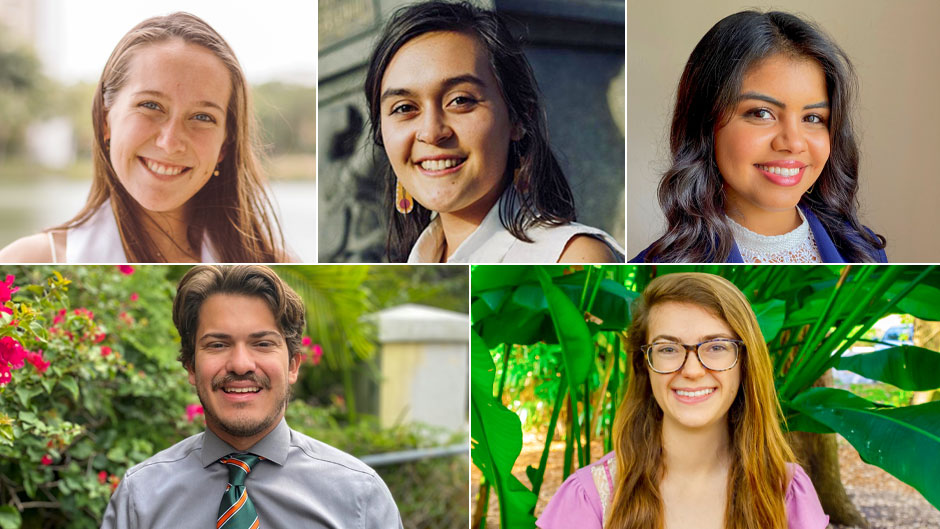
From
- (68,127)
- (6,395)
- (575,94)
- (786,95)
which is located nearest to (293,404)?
(6,395)

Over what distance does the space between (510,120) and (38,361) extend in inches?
68.2

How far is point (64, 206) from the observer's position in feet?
9.16

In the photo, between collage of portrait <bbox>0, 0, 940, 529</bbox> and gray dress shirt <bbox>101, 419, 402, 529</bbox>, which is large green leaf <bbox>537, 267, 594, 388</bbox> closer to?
collage of portrait <bbox>0, 0, 940, 529</bbox>

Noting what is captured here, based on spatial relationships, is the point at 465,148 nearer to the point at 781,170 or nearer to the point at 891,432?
the point at 781,170

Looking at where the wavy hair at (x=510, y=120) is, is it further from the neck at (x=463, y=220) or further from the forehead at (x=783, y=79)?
the forehead at (x=783, y=79)

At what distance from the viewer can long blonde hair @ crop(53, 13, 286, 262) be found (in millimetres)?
2740

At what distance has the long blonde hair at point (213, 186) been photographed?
274 centimetres

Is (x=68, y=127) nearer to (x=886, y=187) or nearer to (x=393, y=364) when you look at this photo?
(x=393, y=364)

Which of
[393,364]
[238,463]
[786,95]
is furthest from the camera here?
[393,364]

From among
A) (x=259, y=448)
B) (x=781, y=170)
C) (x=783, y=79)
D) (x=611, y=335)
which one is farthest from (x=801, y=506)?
(x=259, y=448)

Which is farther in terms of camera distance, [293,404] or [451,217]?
[293,404]

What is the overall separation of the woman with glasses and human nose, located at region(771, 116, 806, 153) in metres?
0.52

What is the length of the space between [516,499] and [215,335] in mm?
1145

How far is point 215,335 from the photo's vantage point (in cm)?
247
